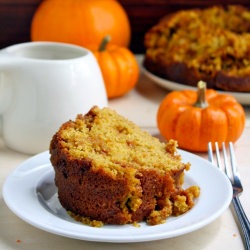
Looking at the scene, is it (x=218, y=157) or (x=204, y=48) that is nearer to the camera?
(x=218, y=157)

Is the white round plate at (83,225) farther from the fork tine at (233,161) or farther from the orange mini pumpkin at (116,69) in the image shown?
the orange mini pumpkin at (116,69)

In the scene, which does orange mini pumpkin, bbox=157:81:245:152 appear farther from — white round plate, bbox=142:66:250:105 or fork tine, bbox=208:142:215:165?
white round plate, bbox=142:66:250:105

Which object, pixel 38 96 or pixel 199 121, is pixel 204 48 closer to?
pixel 199 121

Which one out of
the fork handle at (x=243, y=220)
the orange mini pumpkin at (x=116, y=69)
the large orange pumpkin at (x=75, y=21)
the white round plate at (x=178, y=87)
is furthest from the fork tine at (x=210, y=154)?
the large orange pumpkin at (x=75, y=21)

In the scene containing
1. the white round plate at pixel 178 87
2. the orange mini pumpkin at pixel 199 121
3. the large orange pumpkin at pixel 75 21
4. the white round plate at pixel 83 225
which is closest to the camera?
the white round plate at pixel 83 225

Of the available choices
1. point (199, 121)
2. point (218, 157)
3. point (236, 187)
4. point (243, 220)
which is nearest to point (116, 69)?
point (199, 121)

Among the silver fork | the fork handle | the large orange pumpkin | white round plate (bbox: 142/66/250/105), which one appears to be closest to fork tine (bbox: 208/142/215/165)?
the silver fork
